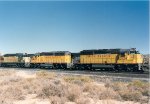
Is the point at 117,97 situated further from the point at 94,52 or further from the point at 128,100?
the point at 94,52

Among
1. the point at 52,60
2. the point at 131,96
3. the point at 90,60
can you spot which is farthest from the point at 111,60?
the point at 131,96

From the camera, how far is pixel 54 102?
12.5m

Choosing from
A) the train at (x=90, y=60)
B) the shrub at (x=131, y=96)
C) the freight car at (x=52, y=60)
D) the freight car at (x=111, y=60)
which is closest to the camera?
the shrub at (x=131, y=96)

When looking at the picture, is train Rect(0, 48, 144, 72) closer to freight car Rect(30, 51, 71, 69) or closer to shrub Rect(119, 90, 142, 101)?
freight car Rect(30, 51, 71, 69)

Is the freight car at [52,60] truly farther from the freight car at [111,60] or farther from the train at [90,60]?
the freight car at [111,60]

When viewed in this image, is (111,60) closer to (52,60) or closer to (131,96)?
(52,60)

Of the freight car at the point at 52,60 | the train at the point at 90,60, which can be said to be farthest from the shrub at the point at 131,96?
the freight car at the point at 52,60

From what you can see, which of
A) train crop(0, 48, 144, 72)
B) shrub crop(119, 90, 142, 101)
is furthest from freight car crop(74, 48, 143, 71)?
shrub crop(119, 90, 142, 101)

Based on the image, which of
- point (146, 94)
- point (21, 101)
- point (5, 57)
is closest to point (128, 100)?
point (146, 94)

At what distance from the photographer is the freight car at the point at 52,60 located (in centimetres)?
4456

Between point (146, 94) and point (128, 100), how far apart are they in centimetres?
208

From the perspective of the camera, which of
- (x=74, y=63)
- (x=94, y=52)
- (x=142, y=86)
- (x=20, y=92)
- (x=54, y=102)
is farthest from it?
(x=74, y=63)

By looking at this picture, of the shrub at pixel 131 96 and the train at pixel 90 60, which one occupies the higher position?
the train at pixel 90 60

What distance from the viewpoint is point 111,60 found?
1452 inches
